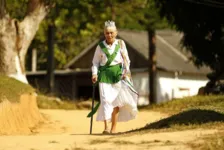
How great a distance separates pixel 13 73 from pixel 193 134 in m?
12.2

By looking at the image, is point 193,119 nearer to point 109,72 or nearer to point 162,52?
point 109,72

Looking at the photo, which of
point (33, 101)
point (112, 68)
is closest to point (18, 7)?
point (33, 101)

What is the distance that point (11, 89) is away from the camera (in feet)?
51.4

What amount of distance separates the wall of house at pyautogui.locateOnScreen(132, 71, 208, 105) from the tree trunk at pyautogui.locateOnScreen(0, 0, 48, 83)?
20586 millimetres

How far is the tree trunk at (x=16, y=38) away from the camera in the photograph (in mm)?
20797

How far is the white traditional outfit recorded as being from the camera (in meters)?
12.1

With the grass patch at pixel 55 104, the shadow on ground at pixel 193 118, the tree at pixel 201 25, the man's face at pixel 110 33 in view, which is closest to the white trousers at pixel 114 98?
the shadow on ground at pixel 193 118

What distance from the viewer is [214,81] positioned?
24.6m

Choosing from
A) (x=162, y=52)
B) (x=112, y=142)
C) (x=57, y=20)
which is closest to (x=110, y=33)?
(x=112, y=142)

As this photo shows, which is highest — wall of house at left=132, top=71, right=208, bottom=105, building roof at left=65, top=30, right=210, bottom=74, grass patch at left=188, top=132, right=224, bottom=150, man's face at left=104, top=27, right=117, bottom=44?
man's face at left=104, top=27, right=117, bottom=44

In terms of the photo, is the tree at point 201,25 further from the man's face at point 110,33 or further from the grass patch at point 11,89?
the man's face at point 110,33

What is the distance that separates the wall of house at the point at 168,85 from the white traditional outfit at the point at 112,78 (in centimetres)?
2916

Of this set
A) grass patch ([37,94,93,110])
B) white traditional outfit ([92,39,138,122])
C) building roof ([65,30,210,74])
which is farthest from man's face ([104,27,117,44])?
building roof ([65,30,210,74])

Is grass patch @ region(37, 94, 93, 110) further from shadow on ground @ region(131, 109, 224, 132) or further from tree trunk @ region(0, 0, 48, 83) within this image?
shadow on ground @ region(131, 109, 224, 132)
